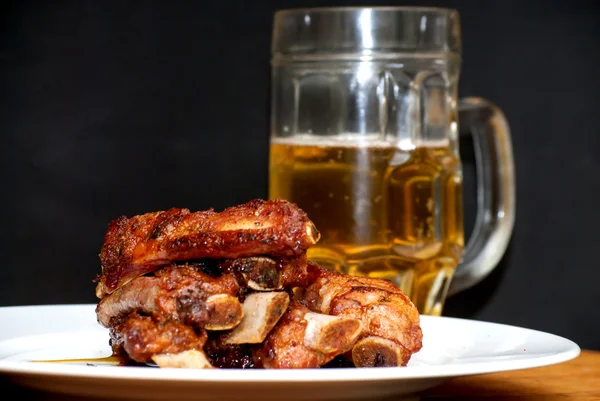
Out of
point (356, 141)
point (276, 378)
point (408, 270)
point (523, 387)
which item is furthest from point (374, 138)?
point (276, 378)

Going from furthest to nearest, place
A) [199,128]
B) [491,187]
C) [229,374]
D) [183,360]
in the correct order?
[199,128]
[491,187]
[183,360]
[229,374]

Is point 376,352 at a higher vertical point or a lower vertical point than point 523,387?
higher

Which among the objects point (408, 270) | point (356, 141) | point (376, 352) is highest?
point (356, 141)

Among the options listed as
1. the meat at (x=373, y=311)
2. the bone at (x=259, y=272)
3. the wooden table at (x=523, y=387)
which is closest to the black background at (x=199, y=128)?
the wooden table at (x=523, y=387)

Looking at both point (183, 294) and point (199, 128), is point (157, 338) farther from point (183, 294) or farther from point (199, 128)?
point (199, 128)

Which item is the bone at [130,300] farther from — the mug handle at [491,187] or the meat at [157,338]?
the mug handle at [491,187]

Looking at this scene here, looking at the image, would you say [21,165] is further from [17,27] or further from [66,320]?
[66,320]

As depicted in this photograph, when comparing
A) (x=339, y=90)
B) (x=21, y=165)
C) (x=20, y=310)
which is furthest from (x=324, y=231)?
(x=21, y=165)

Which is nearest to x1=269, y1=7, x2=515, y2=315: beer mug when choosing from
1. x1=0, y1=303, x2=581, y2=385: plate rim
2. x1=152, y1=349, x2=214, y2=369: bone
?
x1=152, y1=349, x2=214, y2=369: bone
